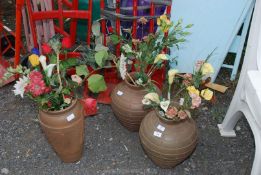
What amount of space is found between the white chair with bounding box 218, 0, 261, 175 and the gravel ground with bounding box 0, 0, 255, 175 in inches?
8.3

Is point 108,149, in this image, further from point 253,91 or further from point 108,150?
point 253,91

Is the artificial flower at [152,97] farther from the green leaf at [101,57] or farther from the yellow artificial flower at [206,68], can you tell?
the green leaf at [101,57]

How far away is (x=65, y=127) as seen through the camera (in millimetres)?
1673

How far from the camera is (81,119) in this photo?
1.74 meters

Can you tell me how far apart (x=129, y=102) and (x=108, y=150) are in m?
0.35

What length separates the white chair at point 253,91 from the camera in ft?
5.15

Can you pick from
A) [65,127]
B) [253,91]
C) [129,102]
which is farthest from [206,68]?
[65,127]

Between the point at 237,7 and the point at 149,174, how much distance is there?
4.02 feet

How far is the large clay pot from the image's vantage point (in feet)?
5.44

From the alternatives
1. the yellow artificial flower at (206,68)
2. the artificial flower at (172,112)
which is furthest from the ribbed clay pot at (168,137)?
the yellow artificial flower at (206,68)

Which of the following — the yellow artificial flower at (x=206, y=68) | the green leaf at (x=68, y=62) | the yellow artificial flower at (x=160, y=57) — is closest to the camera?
the yellow artificial flower at (x=206, y=68)

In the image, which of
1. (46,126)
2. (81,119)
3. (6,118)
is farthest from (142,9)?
(6,118)

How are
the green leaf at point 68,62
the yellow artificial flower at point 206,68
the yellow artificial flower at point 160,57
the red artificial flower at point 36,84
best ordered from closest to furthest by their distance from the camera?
the red artificial flower at point 36,84, the yellow artificial flower at point 206,68, the yellow artificial flower at point 160,57, the green leaf at point 68,62

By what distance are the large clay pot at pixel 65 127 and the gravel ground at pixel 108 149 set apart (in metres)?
0.19
